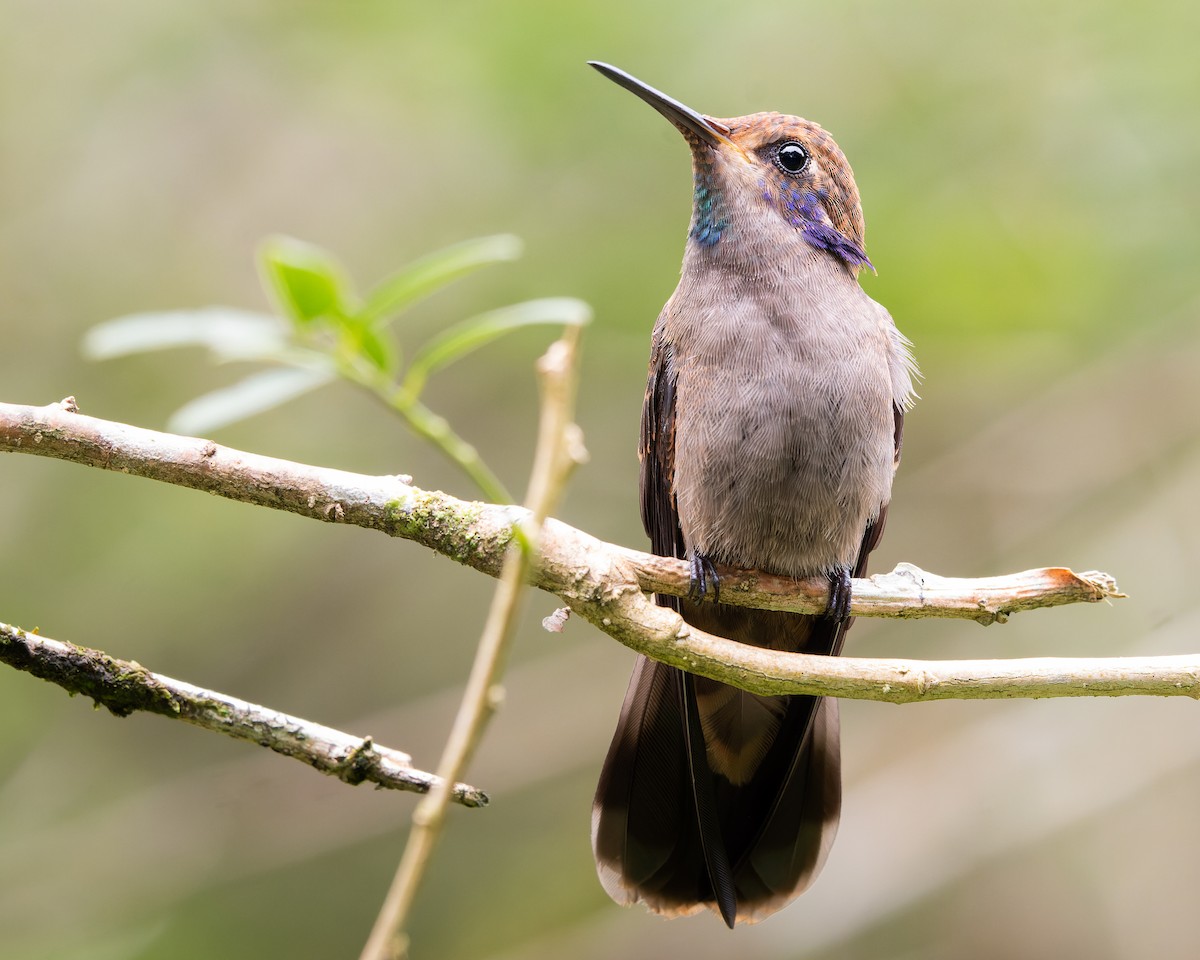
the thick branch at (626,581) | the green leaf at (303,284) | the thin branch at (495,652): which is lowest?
the thin branch at (495,652)

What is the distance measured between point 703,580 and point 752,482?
0.34 m

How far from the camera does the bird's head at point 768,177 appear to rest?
4.18 metres

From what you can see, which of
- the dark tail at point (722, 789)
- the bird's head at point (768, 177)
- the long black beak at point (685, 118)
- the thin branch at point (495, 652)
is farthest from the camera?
the dark tail at point (722, 789)

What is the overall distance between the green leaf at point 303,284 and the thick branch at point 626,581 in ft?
4.32

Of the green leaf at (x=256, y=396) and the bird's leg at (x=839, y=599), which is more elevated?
the bird's leg at (x=839, y=599)

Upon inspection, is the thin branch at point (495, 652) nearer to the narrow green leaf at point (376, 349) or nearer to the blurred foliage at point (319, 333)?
the blurred foliage at point (319, 333)

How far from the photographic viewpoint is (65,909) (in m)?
6.17

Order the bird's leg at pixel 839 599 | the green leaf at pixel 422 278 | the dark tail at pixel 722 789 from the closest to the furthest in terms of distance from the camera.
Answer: the green leaf at pixel 422 278, the bird's leg at pixel 839 599, the dark tail at pixel 722 789

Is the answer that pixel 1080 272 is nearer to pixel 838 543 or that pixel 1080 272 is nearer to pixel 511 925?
pixel 838 543

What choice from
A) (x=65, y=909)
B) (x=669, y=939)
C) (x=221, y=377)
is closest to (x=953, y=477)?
(x=669, y=939)

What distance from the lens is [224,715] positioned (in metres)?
2.67

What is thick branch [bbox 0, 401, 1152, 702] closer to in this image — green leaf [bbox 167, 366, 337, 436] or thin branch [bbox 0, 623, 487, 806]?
thin branch [bbox 0, 623, 487, 806]

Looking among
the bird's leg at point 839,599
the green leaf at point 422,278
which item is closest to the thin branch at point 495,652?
the green leaf at point 422,278

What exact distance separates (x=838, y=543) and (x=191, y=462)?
78.9 inches
